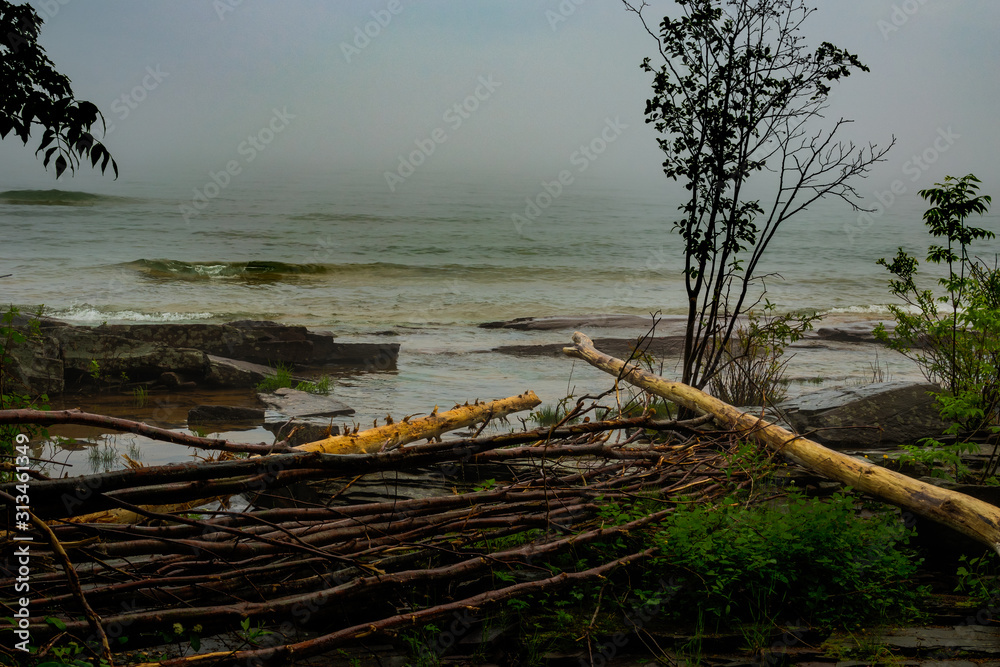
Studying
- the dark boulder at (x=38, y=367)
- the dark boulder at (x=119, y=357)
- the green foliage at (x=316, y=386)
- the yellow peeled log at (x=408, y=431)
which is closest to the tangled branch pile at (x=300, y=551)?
the yellow peeled log at (x=408, y=431)

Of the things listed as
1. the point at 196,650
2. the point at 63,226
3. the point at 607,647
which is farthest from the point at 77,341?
the point at 63,226

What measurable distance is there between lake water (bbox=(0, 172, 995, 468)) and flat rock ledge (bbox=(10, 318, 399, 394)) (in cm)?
111

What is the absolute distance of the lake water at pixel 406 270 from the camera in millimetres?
13148

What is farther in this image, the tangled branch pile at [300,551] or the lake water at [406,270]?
the lake water at [406,270]

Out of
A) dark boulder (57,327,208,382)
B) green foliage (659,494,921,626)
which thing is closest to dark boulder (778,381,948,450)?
green foliage (659,494,921,626)

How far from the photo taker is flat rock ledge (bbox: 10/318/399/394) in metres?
9.47

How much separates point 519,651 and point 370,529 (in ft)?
3.17

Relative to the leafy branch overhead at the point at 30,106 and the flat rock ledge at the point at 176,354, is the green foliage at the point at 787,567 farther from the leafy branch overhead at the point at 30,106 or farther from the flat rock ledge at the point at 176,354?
the flat rock ledge at the point at 176,354

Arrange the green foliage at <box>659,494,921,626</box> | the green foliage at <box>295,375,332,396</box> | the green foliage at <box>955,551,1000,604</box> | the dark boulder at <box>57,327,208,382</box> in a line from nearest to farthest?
the green foliage at <box>659,494,921,626</box>
the green foliage at <box>955,551,1000,604</box>
the dark boulder at <box>57,327,208,382</box>
the green foliage at <box>295,375,332,396</box>

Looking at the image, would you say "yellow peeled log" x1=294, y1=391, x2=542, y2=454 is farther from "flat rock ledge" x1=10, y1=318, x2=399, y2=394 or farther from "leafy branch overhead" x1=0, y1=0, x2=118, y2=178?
"flat rock ledge" x1=10, y1=318, x2=399, y2=394

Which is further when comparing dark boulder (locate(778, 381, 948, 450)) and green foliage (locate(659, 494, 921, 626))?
dark boulder (locate(778, 381, 948, 450))

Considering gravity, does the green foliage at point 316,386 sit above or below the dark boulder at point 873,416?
below

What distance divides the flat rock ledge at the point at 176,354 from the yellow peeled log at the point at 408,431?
4.68 metres

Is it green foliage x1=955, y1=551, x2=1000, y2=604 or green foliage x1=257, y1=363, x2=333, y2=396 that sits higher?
green foliage x1=955, y1=551, x2=1000, y2=604
